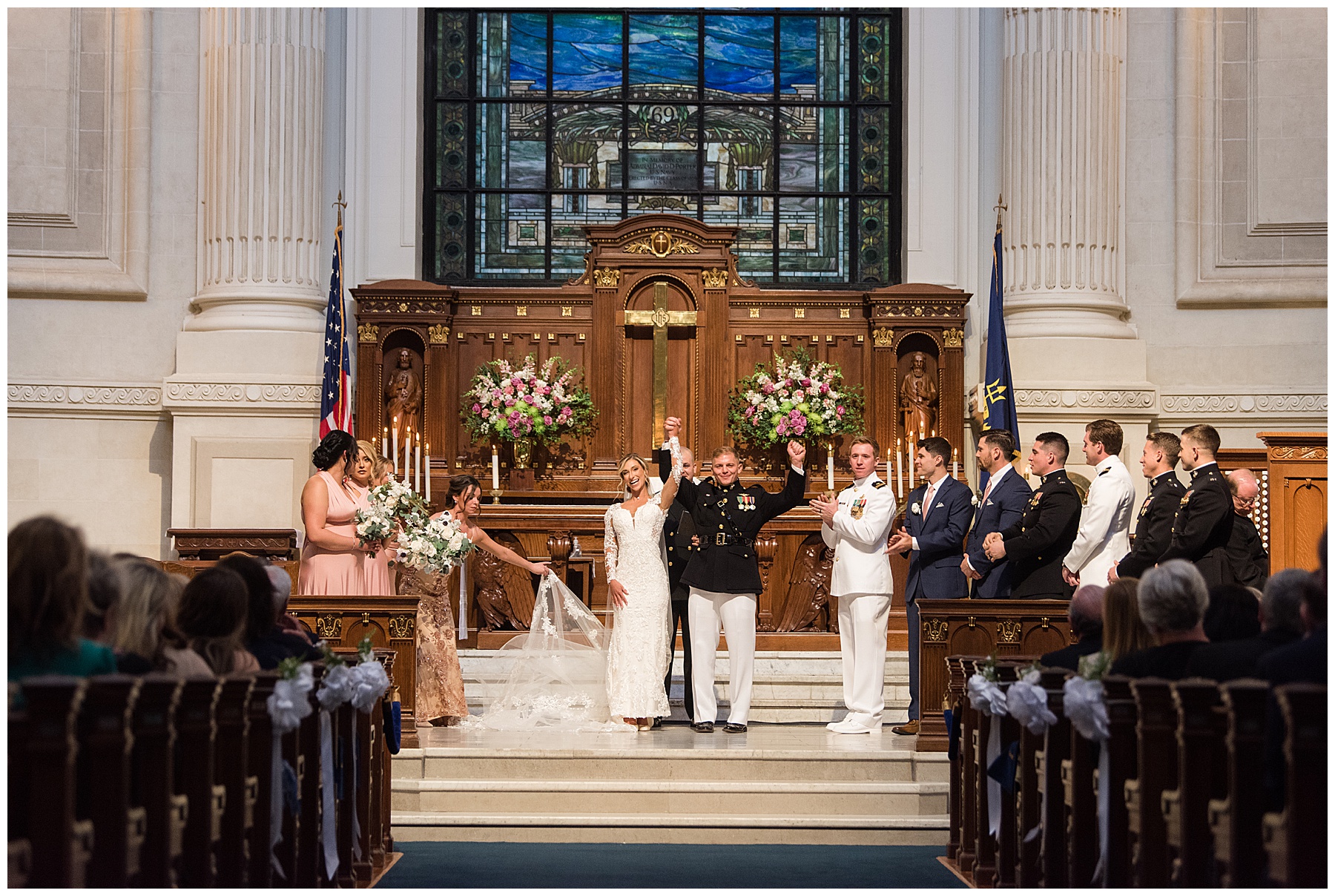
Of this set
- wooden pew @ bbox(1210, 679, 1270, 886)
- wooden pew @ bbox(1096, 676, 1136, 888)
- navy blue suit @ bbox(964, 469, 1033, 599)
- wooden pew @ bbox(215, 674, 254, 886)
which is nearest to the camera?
wooden pew @ bbox(1210, 679, 1270, 886)

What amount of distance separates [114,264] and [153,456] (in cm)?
160

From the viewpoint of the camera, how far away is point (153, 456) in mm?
12852

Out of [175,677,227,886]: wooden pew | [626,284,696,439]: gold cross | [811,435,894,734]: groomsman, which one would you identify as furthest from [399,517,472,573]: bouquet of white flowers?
[175,677,227,886]: wooden pew

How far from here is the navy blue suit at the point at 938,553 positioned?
8633mm

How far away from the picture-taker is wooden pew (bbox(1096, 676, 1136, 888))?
4688mm

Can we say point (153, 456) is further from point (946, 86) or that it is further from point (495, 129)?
point (946, 86)

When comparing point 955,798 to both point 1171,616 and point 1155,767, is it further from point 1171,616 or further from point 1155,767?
point 1155,767

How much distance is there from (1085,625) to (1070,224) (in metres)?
7.52

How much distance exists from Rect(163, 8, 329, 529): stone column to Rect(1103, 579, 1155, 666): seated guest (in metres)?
8.24

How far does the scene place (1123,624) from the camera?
5164 millimetres

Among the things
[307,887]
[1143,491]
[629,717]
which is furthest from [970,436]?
[307,887]

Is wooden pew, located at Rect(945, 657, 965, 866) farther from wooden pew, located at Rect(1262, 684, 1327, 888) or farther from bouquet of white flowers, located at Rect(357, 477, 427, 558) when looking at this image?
bouquet of white flowers, located at Rect(357, 477, 427, 558)

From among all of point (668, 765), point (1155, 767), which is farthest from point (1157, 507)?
point (1155, 767)

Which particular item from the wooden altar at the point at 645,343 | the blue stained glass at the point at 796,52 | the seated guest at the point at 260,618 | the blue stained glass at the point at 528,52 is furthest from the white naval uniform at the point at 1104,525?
the blue stained glass at the point at 528,52
